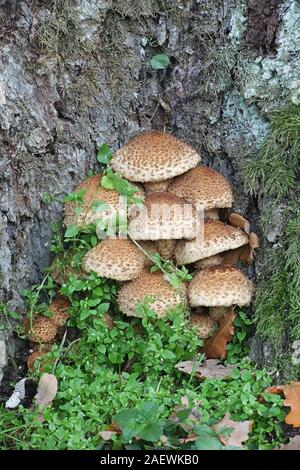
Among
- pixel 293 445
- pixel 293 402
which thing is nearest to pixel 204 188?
pixel 293 402

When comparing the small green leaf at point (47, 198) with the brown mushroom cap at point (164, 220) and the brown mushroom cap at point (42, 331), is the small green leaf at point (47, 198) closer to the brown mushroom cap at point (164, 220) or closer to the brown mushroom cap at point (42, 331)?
the brown mushroom cap at point (164, 220)

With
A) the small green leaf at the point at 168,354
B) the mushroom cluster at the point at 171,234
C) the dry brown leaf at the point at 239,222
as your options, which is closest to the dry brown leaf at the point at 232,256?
the mushroom cluster at the point at 171,234

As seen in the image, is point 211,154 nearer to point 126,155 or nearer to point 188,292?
point 126,155

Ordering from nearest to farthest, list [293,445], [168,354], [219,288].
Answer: [293,445] → [168,354] → [219,288]

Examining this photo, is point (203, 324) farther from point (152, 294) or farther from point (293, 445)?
point (293, 445)

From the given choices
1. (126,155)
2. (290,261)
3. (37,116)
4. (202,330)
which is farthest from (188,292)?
(37,116)
